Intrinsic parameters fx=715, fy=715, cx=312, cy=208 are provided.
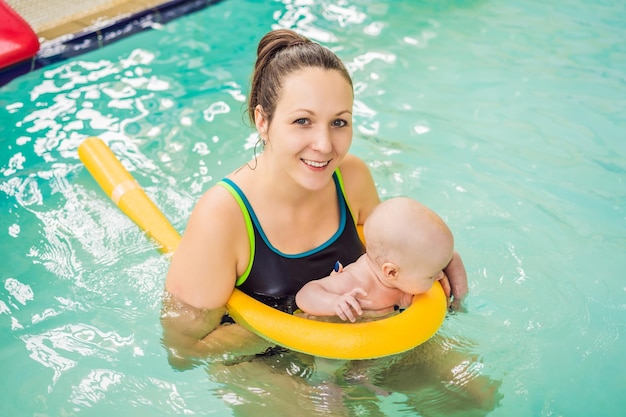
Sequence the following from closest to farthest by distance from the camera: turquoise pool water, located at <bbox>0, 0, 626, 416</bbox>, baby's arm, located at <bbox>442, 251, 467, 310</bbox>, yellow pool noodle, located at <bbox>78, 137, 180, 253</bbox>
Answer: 1. baby's arm, located at <bbox>442, 251, 467, 310</bbox>
2. turquoise pool water, located at <bbox>0, 0, 626, 416</bbox>
3. yellow pool noodle, located at <bbox>78, 137, 180, 253</bbox>

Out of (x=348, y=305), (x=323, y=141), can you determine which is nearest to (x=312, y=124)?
(x=323, y=141)

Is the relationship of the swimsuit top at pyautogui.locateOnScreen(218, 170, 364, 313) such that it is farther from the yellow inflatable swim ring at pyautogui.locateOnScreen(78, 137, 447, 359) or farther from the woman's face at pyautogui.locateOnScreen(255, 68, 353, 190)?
the woman's face at pyautogui.locateOnScreen(255, 68, 353, 190)

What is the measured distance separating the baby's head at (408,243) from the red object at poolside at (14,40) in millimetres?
3714

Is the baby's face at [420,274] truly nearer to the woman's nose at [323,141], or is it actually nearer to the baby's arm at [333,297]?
the baby's arm at [333,297]

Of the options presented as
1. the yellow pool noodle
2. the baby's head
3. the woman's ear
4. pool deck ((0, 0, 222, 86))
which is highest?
the woman's ear

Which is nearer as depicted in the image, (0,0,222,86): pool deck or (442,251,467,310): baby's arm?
(442,251,467,310): baby's arm

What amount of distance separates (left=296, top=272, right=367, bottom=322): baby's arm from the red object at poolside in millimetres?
3601

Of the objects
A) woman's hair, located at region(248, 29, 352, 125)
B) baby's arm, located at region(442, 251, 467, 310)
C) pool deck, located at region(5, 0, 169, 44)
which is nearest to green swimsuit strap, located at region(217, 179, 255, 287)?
woman's hair, located at region(248, 29, 352, 125)

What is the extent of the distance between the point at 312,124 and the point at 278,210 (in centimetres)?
41

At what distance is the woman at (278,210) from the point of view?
2.58m

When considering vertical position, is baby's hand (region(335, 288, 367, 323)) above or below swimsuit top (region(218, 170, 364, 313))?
above

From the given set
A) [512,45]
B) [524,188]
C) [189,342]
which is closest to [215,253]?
[189,342]

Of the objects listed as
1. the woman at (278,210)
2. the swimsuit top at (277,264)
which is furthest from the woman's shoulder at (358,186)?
the swimsuit top at (277,264)

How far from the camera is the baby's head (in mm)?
2545
